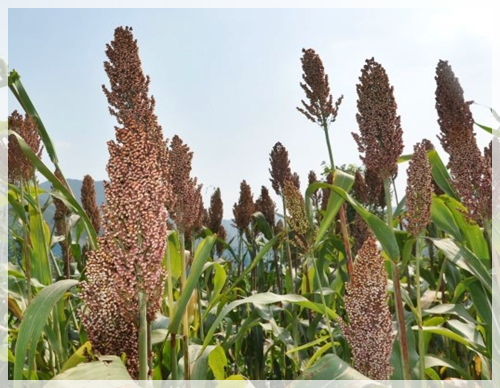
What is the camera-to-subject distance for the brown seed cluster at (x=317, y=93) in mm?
2570

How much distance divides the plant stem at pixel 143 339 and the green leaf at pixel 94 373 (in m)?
0.08

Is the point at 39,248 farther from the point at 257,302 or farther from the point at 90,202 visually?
the point at 90,202

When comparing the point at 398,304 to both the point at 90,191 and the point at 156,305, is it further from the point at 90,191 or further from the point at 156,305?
the point at 90,191

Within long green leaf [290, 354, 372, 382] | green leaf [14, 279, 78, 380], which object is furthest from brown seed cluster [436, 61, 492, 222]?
green leaf [14, 279, 78, 380]

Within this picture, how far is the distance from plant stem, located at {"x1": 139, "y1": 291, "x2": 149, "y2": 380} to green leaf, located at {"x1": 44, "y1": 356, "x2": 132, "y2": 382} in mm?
77

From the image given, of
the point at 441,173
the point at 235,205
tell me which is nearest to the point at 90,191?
the point at 235,205

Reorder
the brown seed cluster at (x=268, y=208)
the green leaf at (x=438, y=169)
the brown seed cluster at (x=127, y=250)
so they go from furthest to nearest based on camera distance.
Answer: the brown seed cluster at (x=268, y=208) < the green leaf at (x=438, y=169) < the brown seed cluster at (x=127, y=250)

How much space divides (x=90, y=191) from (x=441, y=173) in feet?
10.9

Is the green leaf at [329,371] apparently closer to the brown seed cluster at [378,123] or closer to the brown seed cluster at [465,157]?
the brown seed cluster at [378,123]

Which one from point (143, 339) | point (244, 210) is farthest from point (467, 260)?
point (244, 210)

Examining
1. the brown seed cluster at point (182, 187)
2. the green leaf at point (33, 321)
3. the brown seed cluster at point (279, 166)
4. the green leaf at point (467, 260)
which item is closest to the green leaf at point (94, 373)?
the green leaf at point (33, 321)

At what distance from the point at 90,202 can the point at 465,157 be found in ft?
11.6

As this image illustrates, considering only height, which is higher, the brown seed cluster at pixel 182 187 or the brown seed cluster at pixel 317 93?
the brown seed cluster at pixel 317 93

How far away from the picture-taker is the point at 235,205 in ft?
17.8
